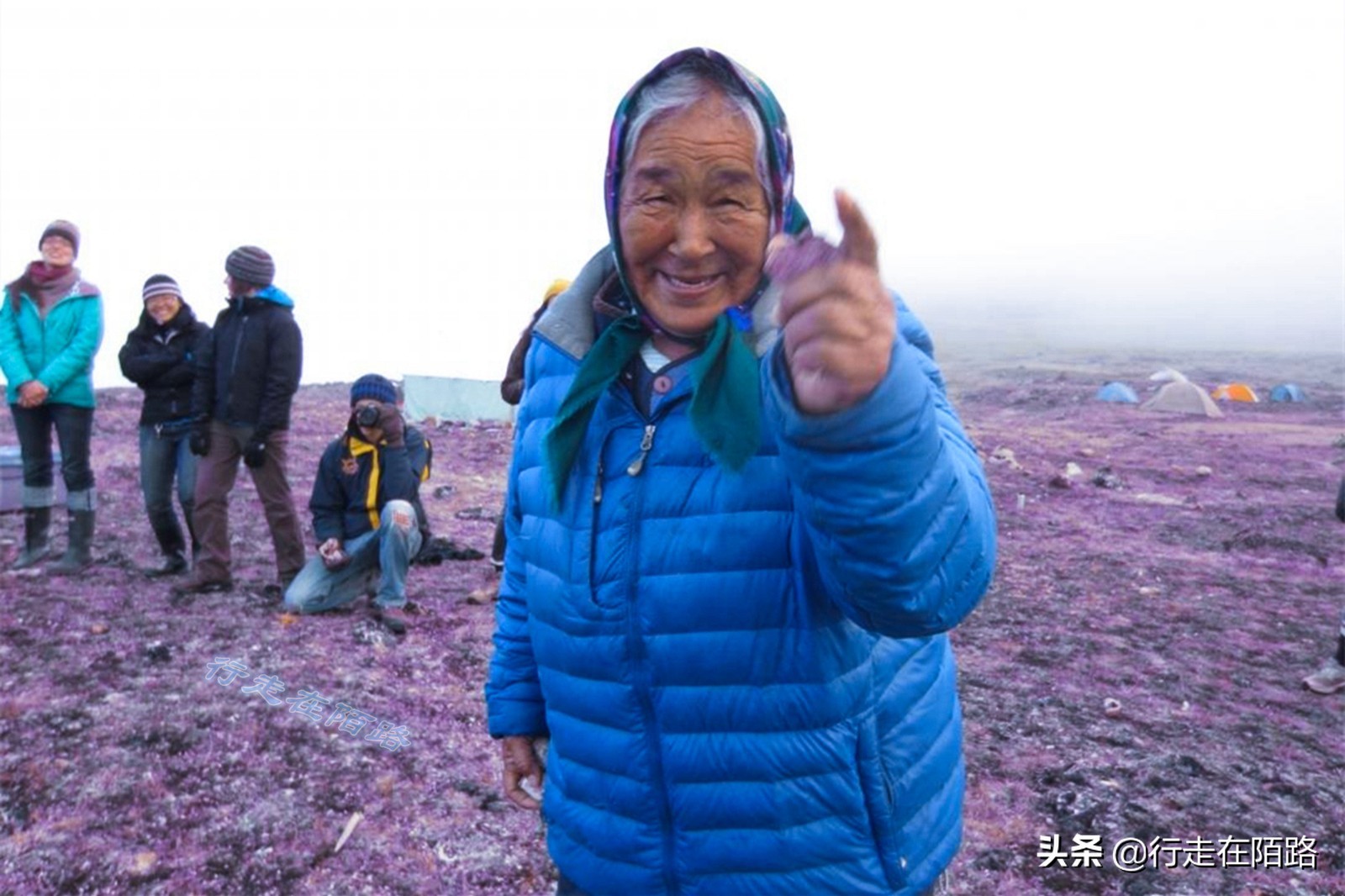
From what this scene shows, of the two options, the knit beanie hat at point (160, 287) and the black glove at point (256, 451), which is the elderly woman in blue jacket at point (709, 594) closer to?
the black glove at point (256, 451)

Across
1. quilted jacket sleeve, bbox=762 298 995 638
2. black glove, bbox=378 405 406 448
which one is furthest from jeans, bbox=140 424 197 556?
quilted jacket sleeve, bbox=762 298 995 638

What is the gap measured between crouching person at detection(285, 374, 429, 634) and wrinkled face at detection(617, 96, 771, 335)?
5.12 m

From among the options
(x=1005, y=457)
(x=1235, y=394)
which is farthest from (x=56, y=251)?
(x=1235, y=394)

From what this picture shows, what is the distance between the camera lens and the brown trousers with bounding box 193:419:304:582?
21.6 feet

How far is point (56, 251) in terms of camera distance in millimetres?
6574

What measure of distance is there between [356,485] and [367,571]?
64 cm

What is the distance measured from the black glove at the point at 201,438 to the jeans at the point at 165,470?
35cm

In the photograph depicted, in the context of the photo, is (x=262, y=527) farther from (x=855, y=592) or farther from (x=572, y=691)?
(x=855, y=592)

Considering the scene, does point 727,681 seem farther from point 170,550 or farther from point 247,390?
point 170,550

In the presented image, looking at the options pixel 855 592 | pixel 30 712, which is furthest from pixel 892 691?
pixel 30 712

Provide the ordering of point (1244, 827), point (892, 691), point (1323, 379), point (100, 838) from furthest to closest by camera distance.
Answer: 1. point (1323, 379)
2. point (1244, 827)
3. point (100, 838)
4. point (892, 691)

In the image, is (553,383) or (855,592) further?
(553,383)

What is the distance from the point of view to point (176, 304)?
6.88 m

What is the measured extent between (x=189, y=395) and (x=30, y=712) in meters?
2.77
